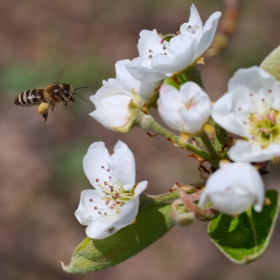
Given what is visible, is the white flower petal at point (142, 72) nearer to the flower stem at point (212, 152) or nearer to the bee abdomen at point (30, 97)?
the flower stem at point (212, 152)

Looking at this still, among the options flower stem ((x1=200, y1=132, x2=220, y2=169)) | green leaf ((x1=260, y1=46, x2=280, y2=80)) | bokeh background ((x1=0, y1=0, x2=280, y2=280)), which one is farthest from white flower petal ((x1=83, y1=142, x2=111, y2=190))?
bokeh background ((x1=0, y1=0, x2=280, y2=280))

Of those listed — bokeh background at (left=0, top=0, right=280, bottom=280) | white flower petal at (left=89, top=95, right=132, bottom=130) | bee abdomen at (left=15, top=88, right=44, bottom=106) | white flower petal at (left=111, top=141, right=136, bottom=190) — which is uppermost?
white flower petal at (left=89, top=95, right=132, bottom=130)

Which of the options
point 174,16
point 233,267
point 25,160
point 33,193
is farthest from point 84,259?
point 174,16

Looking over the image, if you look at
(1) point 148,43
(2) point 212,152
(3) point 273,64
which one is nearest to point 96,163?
(2) point 212,152

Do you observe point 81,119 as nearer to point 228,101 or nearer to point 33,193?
point 33,193

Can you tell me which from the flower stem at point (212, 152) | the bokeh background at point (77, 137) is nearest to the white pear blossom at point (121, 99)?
the flower stem at point (212, 152)

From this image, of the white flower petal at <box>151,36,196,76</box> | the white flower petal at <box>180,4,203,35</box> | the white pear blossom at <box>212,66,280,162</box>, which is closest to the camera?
the white pear blossom at <box>212,66,280,162</box>

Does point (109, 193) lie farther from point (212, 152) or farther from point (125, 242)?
point (212, 152)

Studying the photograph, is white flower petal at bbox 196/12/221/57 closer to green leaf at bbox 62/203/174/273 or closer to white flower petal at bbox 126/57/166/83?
white flower petal at bbox 126/57/166/83
